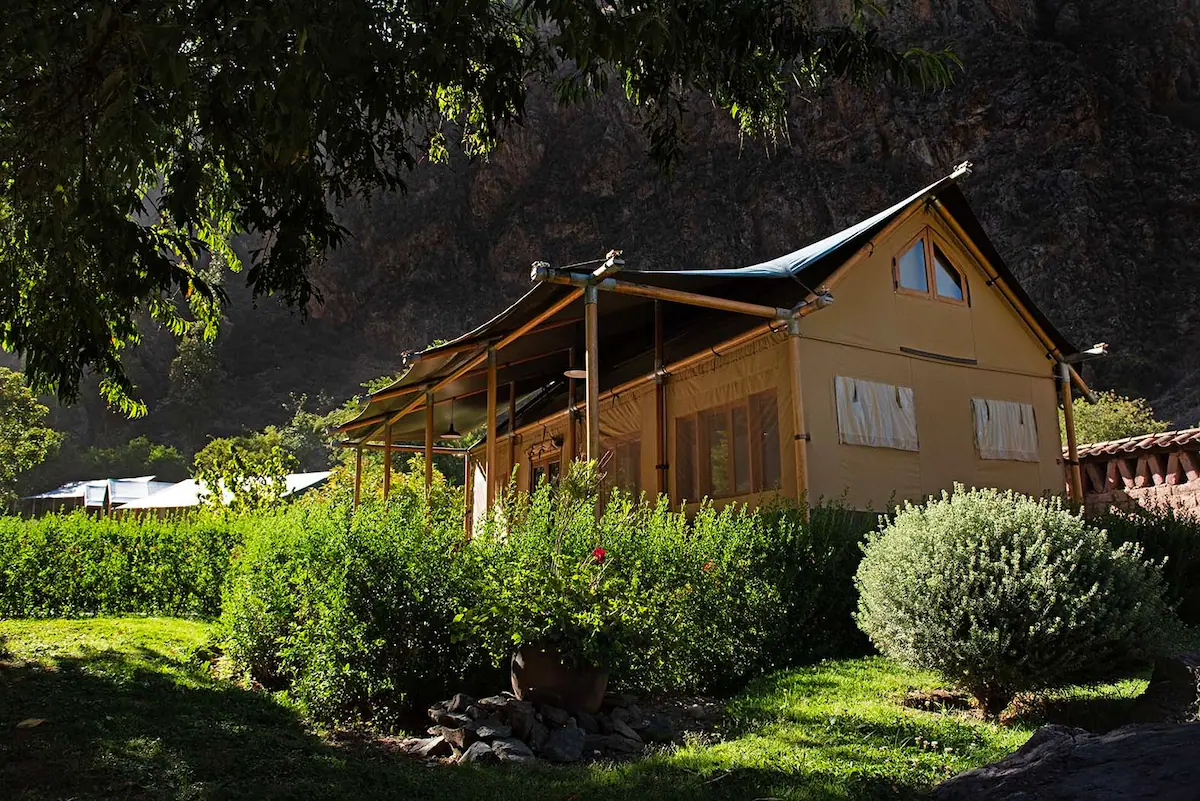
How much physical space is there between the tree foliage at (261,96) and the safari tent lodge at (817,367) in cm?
391

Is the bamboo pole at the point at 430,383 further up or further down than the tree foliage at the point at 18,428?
further down

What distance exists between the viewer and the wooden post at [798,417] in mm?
11016

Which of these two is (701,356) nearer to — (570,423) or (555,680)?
(570,423)

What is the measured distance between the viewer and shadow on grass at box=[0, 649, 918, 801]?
4.63 meters

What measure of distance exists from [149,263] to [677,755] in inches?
166

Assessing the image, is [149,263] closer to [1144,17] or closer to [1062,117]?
[1062,117]

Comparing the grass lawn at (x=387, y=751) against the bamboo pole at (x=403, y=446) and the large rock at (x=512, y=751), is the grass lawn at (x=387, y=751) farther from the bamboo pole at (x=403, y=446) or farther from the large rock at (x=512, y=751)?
the bamboo pole at (x=403, y=446)

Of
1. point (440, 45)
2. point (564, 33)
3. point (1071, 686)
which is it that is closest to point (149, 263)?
point (440, 45)

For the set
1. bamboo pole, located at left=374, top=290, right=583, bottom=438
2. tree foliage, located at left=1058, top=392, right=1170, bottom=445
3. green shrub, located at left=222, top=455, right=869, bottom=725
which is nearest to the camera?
green shrub, located at left=222, top=455, right=869, bottom=725

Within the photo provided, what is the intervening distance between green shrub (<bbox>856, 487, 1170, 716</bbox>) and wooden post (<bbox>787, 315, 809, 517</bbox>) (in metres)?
4.36

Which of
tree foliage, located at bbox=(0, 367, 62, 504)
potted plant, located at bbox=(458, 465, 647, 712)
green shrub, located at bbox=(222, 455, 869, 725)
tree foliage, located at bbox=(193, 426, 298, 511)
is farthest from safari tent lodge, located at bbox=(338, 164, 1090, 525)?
tree foliage, located at bbox=(0, 367, 62, 504)

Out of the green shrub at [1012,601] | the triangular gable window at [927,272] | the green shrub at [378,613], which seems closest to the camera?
the green shrub at [1012,601]

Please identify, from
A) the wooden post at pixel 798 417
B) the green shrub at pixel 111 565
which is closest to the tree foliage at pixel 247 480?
the green shrub at pixel 111 565

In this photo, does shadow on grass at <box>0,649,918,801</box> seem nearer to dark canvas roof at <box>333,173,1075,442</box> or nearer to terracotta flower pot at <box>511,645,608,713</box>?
terracotta flower pot at <box>511,645,608,713</box>
